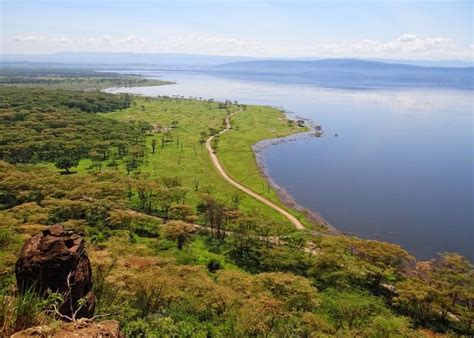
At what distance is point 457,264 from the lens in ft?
134

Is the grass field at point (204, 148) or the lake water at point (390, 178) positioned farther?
the grass field at point (204, 148)

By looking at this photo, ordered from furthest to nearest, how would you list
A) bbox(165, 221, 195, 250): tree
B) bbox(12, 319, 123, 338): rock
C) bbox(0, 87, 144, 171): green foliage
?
bbox(0, 87, 144, 171): green foliage < bbox(165, 221, 195, 250): tree < bbox(12, 319, 123, 338): rock

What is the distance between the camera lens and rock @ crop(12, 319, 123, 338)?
26.6ft

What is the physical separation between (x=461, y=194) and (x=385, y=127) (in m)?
73.0

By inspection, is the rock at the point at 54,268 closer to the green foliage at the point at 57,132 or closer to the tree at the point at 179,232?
the tree at the point at 179,232

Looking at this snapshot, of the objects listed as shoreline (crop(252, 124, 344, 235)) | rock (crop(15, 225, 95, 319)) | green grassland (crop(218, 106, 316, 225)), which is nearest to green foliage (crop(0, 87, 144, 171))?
green grassland (crop(218, 106, 316, 225))

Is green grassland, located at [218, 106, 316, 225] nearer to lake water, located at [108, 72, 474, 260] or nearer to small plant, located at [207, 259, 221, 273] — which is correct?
lake water, located at [108, 72, 474, 260]

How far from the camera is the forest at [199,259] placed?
2817cm

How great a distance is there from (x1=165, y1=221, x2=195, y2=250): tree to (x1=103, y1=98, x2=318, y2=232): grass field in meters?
11.0

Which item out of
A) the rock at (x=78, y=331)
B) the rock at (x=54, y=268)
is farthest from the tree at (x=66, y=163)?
the rock at (x=78, y=331)

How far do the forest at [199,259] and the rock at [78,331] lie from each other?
479 mm

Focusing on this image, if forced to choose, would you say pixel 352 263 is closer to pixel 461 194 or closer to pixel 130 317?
pixel 130 317

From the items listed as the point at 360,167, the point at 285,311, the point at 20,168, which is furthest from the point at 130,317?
the point at 360,167

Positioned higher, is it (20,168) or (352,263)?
(20,168)
